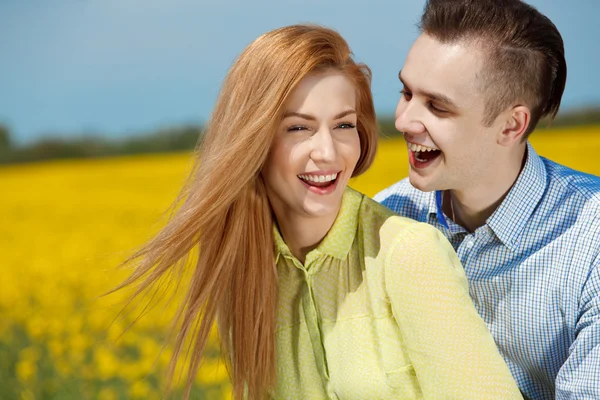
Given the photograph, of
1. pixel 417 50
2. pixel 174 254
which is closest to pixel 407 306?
pixel 174 254

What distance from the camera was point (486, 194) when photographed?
10.0 ft

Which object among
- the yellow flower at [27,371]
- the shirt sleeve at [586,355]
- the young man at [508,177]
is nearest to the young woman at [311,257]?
the young man at [508,177]

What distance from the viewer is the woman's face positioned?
7.77 ft

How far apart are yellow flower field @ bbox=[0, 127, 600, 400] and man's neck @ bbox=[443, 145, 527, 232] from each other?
1.03m

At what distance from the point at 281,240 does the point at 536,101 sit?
1141 mm

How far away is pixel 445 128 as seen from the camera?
2.86 meters

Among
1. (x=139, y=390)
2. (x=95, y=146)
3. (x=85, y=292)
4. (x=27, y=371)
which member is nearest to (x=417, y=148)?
(x=139, y=390)

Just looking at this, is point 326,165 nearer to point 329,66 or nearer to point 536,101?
point 329,66

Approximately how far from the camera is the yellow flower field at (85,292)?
4.84 meters

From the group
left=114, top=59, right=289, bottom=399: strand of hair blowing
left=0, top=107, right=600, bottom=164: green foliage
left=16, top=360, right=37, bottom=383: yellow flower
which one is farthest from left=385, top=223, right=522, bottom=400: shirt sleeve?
left=0, top=107, right=600, bottom=164: green foliage

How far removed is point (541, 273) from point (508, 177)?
39cm

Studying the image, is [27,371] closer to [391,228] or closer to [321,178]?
[321,178]

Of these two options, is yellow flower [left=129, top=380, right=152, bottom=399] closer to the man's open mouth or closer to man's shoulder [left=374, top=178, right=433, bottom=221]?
man's shoulder [left=374, top=178, right=433, bottom=221]

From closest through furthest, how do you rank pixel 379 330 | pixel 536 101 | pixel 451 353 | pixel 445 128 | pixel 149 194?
pixel 451 353 → pixel 379 330 → pixel 445 128 → pixel 536 101 → pixel 149 194
